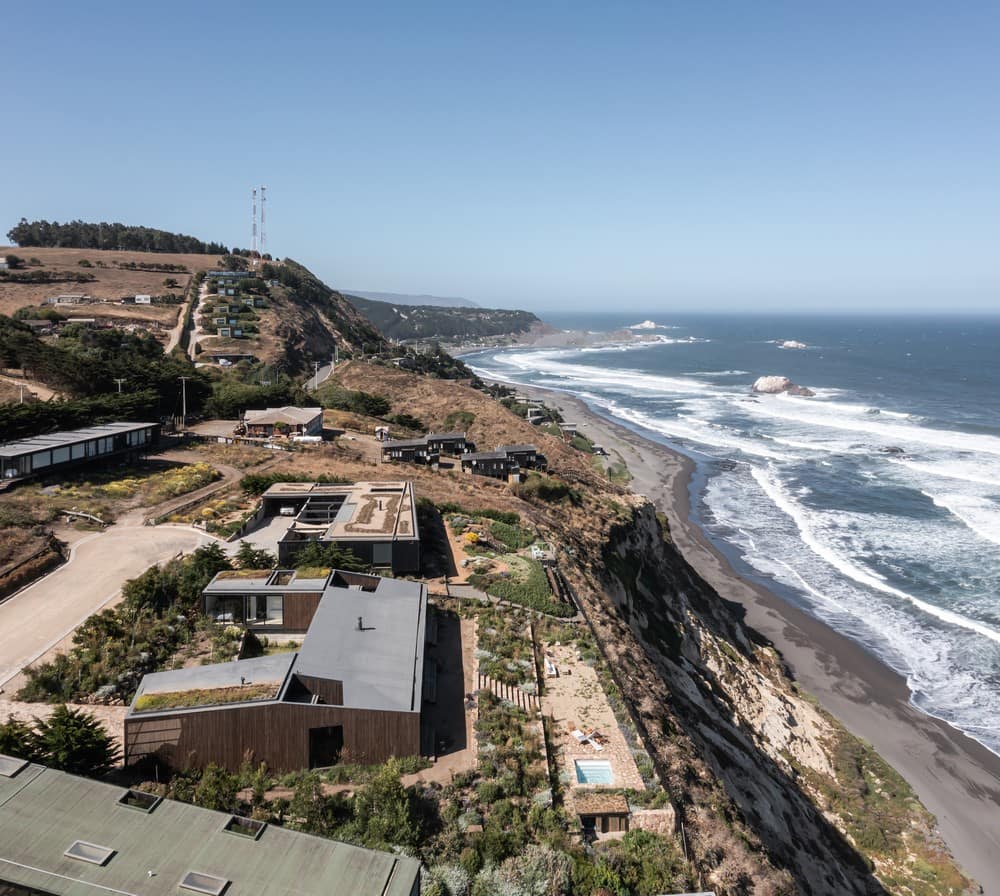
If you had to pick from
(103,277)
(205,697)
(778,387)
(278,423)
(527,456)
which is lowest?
(527,456)

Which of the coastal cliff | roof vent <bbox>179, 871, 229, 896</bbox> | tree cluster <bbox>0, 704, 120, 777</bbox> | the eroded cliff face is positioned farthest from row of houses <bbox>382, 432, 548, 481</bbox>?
roof vent <bbox>179, 871, 229, 896</bbox>

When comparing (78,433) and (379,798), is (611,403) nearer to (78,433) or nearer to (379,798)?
(78,433)

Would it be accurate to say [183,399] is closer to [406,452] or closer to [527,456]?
[406,452]

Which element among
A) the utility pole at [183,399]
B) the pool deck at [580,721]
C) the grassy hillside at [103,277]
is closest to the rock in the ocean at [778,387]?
the grassy hillside at [103,277]

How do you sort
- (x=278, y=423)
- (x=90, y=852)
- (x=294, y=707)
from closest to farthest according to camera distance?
(x=90, y=852)
(x=294, y=707)
(x=278, y=423)

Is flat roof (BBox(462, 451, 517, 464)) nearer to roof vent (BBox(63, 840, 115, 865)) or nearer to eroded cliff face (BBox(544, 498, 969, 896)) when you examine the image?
eroded cliff face (BBox(544, 498, 969, 896))

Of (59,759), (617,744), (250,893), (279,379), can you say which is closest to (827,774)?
(617,744)

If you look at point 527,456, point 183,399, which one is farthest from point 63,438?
point 527,456
